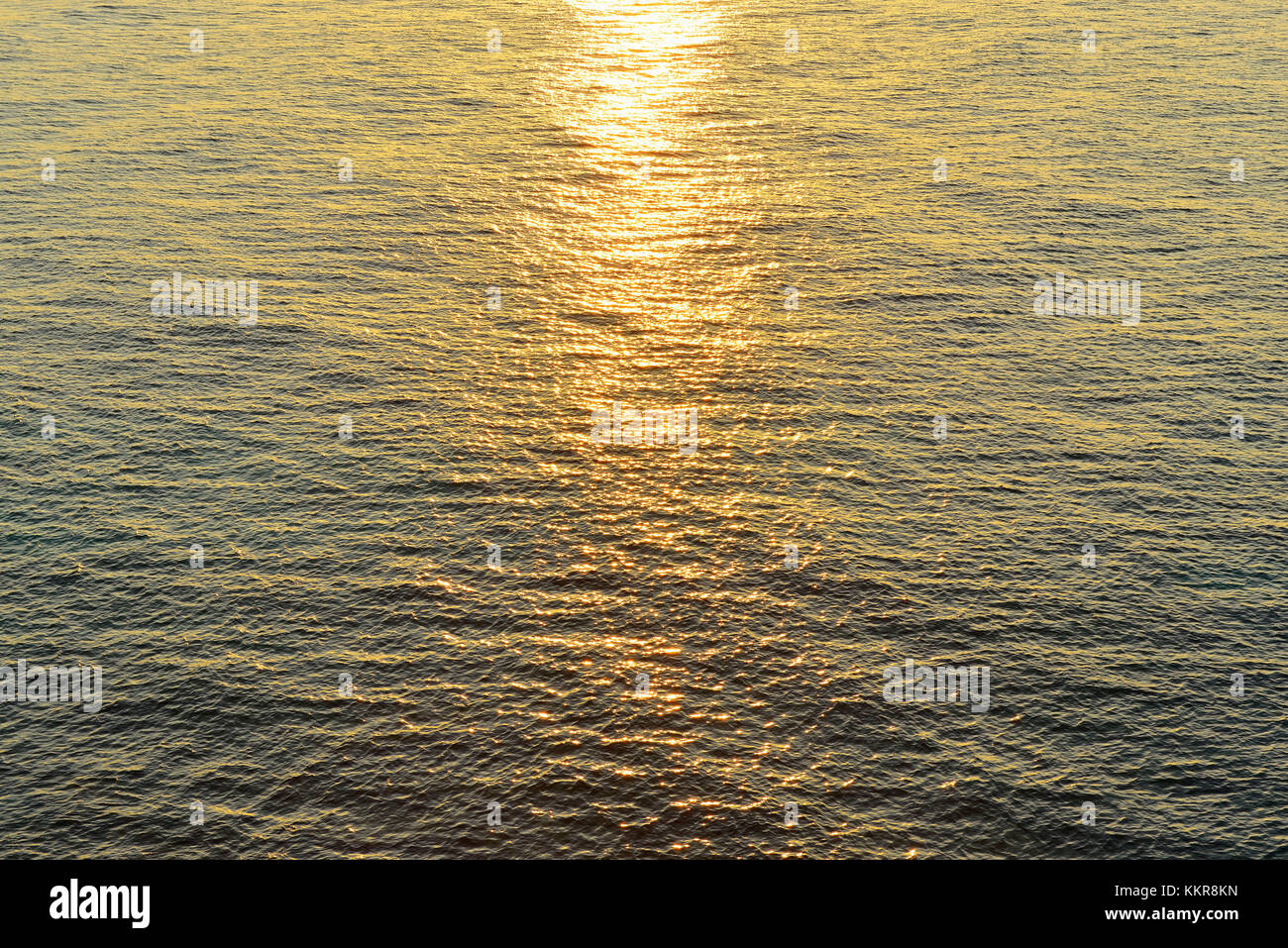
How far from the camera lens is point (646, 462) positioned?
95.5 metres

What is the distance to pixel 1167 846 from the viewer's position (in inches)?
2485

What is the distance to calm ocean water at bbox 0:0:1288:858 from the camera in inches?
2662

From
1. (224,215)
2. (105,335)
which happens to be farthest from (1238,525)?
(224,215)

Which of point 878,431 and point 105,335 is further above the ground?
point 105,335

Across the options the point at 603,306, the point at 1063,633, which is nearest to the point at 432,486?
the point at 603,306

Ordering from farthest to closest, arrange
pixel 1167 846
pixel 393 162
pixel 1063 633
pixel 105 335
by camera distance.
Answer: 1. pixel 393 162
2. pixel 105 335
3. pixel 1063 633
4. pixel 1167 846

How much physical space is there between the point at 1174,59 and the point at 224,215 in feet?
410

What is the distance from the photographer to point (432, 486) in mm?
91688

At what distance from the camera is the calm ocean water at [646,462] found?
67.6m

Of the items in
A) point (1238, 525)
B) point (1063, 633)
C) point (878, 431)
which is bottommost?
point (1063, 633)

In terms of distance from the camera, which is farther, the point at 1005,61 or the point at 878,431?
the point at 1005,61
